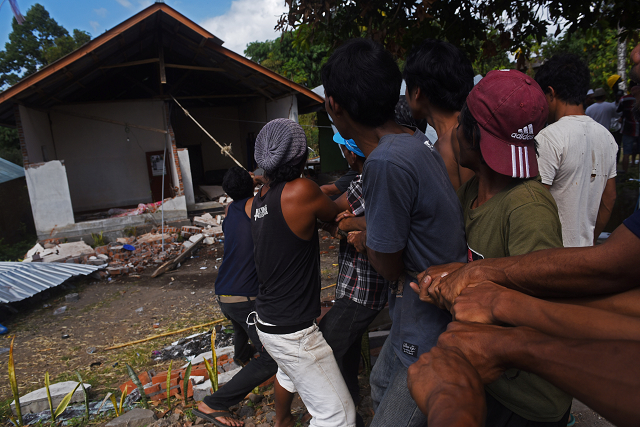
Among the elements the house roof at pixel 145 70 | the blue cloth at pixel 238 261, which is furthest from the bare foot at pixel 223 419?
the house roof at pixel 145 70

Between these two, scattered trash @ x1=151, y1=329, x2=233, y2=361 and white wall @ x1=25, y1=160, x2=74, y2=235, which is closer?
scattered trash @ x1=151, y1=329, x2=233, y2=361

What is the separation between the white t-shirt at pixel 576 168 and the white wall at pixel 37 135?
11103 mm

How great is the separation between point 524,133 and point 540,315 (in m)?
0.62

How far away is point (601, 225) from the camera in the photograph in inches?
102

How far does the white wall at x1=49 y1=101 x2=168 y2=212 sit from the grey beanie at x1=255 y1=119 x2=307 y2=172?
10816 mm

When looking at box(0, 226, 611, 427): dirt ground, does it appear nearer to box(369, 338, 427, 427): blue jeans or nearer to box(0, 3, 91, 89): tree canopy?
box(369, 338, 427, 427): blue jeans

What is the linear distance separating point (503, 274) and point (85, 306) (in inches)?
261

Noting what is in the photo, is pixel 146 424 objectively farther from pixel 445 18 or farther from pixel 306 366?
pixel 445 18

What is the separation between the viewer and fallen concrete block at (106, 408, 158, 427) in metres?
2.84

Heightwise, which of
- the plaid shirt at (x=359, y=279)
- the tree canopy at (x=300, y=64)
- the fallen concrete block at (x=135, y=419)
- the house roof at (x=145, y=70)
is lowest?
the fallen concrete block at (x=135, y=419)

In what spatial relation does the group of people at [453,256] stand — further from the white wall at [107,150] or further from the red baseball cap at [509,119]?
the white wall at [107,150]

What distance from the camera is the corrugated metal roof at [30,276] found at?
5.76 m

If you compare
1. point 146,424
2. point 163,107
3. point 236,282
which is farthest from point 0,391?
point 163,107

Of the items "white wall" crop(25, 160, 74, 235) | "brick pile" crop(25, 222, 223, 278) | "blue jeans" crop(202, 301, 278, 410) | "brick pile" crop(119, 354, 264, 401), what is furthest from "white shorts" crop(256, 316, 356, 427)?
"white wall" crop(25, 160, 74, 235)
